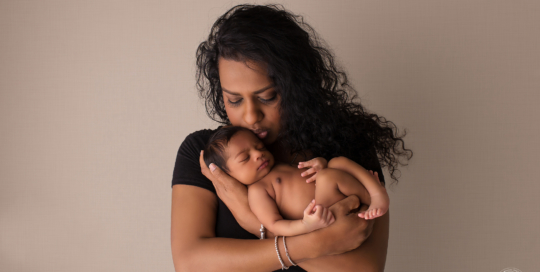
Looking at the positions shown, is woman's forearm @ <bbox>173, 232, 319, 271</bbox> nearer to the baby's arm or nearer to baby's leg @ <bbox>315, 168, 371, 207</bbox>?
the baby's arm

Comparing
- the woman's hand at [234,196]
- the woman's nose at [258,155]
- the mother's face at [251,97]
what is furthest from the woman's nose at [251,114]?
the woman's hand at [234,196]

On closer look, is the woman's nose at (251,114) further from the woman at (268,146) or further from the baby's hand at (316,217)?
the baby's hand at (316,217)

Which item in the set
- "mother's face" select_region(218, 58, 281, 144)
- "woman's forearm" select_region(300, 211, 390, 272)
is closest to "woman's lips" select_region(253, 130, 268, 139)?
"mother's face" select_region(218, 58, 281, 144)

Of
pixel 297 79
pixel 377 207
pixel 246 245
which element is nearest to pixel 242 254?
pixel 246 245

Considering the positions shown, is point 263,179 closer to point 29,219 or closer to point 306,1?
point 306,1

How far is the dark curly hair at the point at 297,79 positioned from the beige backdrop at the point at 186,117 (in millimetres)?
631

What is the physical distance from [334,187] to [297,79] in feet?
1.67

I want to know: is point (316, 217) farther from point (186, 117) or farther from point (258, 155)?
point (186, 117)

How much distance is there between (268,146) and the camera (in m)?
1.96

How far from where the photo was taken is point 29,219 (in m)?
2.70

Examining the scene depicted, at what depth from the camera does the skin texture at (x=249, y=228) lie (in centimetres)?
149

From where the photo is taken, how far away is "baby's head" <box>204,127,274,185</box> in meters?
1.66

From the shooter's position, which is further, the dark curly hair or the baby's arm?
the dark curly hair

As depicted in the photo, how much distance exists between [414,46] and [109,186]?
2.13 m
